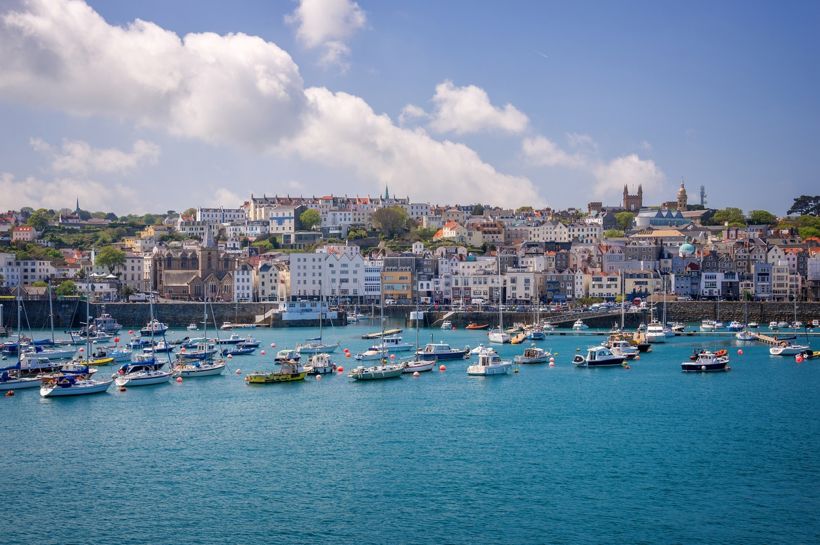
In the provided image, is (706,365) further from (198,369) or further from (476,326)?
(476,326)

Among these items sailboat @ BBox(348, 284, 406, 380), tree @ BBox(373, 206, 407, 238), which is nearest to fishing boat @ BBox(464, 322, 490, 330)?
sailboat @ BBox(348, 284, 406, 380)

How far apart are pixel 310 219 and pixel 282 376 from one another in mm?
84913

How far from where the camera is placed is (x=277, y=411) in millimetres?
33719

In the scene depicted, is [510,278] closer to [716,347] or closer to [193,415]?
[716,347]

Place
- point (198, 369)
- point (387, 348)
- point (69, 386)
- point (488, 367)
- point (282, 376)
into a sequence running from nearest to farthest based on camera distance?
point (69, 386)
point (282, 376)
point (488, 367)
point (198, 369)
point (387, 348)

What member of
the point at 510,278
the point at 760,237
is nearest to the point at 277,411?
the point at 510,278

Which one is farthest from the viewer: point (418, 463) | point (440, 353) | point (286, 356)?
point (440, 353)

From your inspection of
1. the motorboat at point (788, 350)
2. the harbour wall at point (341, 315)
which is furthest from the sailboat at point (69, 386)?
the harbour wall at point (341, 315)

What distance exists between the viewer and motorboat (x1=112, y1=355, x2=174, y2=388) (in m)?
39.4

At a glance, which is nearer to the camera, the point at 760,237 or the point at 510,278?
the point at 510,278

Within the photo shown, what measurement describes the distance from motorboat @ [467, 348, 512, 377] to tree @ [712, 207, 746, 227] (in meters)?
100

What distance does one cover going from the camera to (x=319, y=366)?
142 feet

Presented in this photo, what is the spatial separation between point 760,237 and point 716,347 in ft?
196

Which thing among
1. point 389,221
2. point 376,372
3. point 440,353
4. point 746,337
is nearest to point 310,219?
point 389,221
